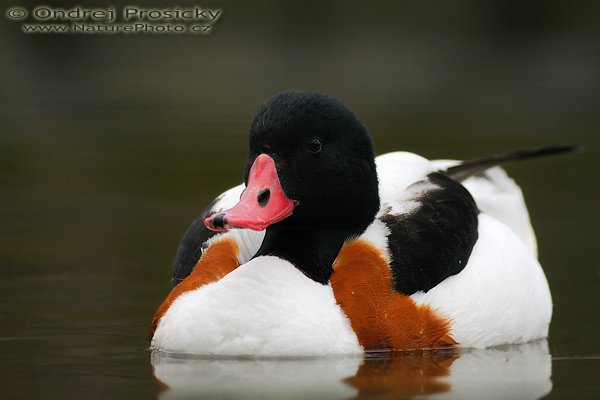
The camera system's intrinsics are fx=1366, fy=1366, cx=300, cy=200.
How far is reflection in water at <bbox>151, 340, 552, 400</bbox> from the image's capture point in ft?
20.3

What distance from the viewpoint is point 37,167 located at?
12805 mm

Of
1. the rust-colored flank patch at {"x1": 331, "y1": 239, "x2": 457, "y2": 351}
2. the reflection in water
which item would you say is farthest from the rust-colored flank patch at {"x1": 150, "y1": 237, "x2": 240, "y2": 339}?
the rust-colored flank patch at {"x1": 331, "y1": 239, "x2": 457, "y2": 351}

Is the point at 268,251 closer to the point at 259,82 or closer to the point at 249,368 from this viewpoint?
the point at 249,368

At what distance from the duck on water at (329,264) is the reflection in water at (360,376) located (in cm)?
7

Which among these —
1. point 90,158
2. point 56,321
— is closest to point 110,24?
point 90,158

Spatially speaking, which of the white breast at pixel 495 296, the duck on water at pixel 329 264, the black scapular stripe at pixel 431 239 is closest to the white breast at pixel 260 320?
the duck on water at pixel 329 264

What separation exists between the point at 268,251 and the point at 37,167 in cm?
609

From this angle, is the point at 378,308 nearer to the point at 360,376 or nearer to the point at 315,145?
the point at 360,376

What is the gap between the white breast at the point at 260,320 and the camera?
22.1 feet

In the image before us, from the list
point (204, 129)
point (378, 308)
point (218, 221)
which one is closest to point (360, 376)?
point (378, 308)

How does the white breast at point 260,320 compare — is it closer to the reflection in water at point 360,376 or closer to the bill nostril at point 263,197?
the reflection in water at point 360,376

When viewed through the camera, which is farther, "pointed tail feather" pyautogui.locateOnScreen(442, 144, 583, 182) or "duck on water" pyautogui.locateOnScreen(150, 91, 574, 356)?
"pointed tail feather" pyautogui.locateOnScreen(442, 144, 583, 182)

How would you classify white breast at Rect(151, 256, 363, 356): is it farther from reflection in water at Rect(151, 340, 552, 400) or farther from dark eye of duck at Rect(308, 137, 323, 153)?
dark eye of duck at Rect(308, 137, 323, 153)

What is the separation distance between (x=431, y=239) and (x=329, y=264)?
1.90 ft
